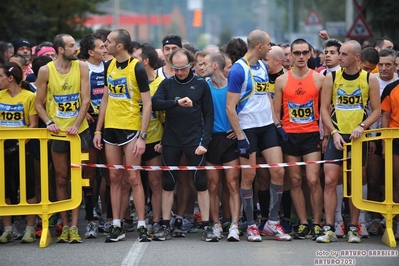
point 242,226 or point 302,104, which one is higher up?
point 302,104

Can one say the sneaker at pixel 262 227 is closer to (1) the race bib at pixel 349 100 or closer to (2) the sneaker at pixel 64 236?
(1) the race bib at pixel 349 100

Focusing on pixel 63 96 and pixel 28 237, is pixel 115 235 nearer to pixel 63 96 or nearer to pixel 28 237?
pixel 28 237

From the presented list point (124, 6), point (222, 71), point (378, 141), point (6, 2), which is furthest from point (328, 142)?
point (124, 6)

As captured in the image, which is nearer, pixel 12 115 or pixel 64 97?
pixel 64 97

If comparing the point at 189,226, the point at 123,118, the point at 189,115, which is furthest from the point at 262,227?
the point at 123,118

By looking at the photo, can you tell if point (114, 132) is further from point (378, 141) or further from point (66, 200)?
point (378, 141)

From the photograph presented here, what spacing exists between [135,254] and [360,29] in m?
14.1

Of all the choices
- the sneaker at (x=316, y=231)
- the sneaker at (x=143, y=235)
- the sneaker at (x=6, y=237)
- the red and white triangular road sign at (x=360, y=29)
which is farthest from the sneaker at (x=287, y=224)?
the red and white triangular road sign at (x=360, y=29)

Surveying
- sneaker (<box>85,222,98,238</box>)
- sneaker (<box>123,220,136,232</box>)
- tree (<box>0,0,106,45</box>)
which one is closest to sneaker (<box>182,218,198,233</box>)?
sneaker (<box>123,220,136,232</box>)

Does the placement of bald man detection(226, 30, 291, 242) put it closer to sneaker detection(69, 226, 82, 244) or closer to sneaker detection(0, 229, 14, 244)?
sneaker detection(69, 226, 82, 244)

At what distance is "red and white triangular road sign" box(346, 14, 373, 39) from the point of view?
76.2 ft

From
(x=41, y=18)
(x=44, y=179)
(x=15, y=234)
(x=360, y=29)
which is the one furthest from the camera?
(x=41, y=18)

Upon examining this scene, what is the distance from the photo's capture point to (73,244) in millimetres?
11383

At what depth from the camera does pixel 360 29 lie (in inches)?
918
